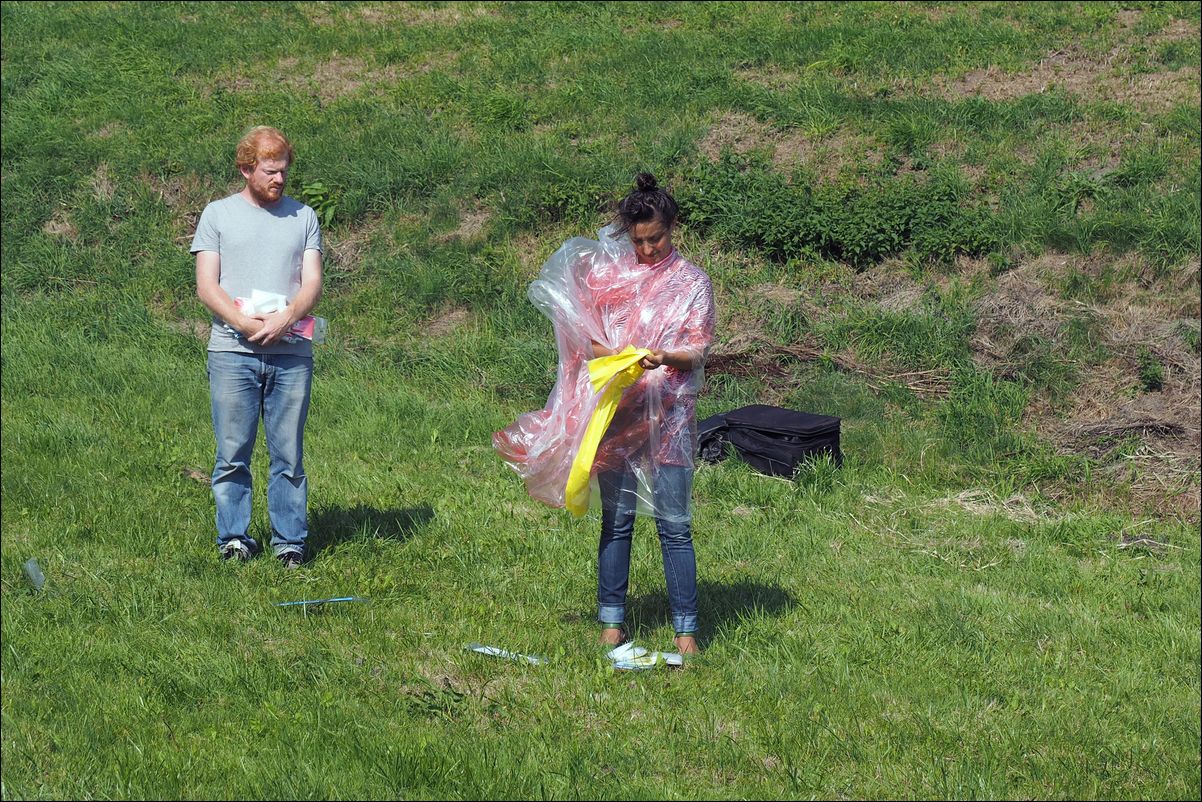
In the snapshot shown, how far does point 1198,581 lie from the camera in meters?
6.62

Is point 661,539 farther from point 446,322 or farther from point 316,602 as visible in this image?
point 446,322

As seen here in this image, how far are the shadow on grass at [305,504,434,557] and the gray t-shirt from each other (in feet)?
3.81

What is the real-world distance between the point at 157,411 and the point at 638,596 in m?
4.81

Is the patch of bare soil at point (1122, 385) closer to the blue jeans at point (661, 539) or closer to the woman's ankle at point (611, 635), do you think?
the blue jeans at point (661, 539)

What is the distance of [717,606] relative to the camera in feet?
19.7

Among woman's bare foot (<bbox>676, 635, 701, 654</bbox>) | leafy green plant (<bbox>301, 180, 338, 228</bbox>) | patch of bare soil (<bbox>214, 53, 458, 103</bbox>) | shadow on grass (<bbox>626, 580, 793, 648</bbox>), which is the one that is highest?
patch of bare soil (<bbox>214, 53, 458, 103</bbox>)

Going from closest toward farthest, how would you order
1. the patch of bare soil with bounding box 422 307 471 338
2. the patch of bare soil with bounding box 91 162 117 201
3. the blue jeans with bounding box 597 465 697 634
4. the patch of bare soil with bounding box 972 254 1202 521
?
the blue jeans with bounding box 597 465 697 634
the patch of bare soil with bounding box 972 254 1202 521
the patch of bare soil with bounding box 422 307 471 338
the patch of bare soil with bounding box 91 162 117 201

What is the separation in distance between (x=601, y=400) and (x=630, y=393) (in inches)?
5.0

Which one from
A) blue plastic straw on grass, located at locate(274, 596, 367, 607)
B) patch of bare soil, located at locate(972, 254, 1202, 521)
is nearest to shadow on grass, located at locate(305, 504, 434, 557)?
blue plastic straw on grass, located at locate(274, 596, 367, 607)

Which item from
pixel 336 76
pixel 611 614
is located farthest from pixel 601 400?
pixel 336 76

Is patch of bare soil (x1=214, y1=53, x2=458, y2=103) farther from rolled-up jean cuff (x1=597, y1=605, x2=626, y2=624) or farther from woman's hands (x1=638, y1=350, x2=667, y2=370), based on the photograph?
woman's hands (x1=638, y1=350, x2=667, y2=370)

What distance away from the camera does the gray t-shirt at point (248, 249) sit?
19.7 ft

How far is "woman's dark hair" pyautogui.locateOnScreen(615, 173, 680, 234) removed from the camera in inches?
194

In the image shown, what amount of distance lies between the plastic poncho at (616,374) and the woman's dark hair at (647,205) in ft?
0.66
